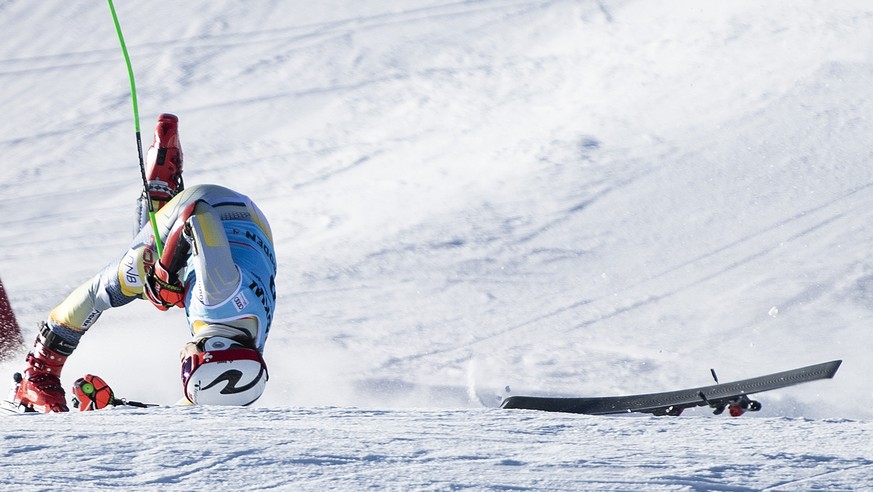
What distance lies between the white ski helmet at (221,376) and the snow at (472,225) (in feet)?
0.96

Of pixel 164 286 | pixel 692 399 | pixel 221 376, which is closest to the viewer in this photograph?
pixel 221 376

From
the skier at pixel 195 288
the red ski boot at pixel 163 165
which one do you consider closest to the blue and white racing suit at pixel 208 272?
the skier at pixel 195 288

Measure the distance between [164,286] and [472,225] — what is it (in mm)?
3408

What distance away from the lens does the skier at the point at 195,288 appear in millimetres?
3799

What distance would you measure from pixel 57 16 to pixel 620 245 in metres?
6.42

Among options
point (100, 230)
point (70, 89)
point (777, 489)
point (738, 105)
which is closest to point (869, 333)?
point (738, 105)

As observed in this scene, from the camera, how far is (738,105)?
27.5 feet

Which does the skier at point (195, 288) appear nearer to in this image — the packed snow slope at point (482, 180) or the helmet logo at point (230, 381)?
the helmet logo at point (230, 381)

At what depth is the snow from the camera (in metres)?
2.79

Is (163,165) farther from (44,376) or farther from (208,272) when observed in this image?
(44,376)

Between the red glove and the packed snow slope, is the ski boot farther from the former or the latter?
the packed snow slope

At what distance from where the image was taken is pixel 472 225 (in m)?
7.48

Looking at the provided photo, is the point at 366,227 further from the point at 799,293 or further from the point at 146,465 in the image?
the point at 146,465

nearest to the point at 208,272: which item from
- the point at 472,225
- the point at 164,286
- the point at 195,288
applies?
the point at 195,288
